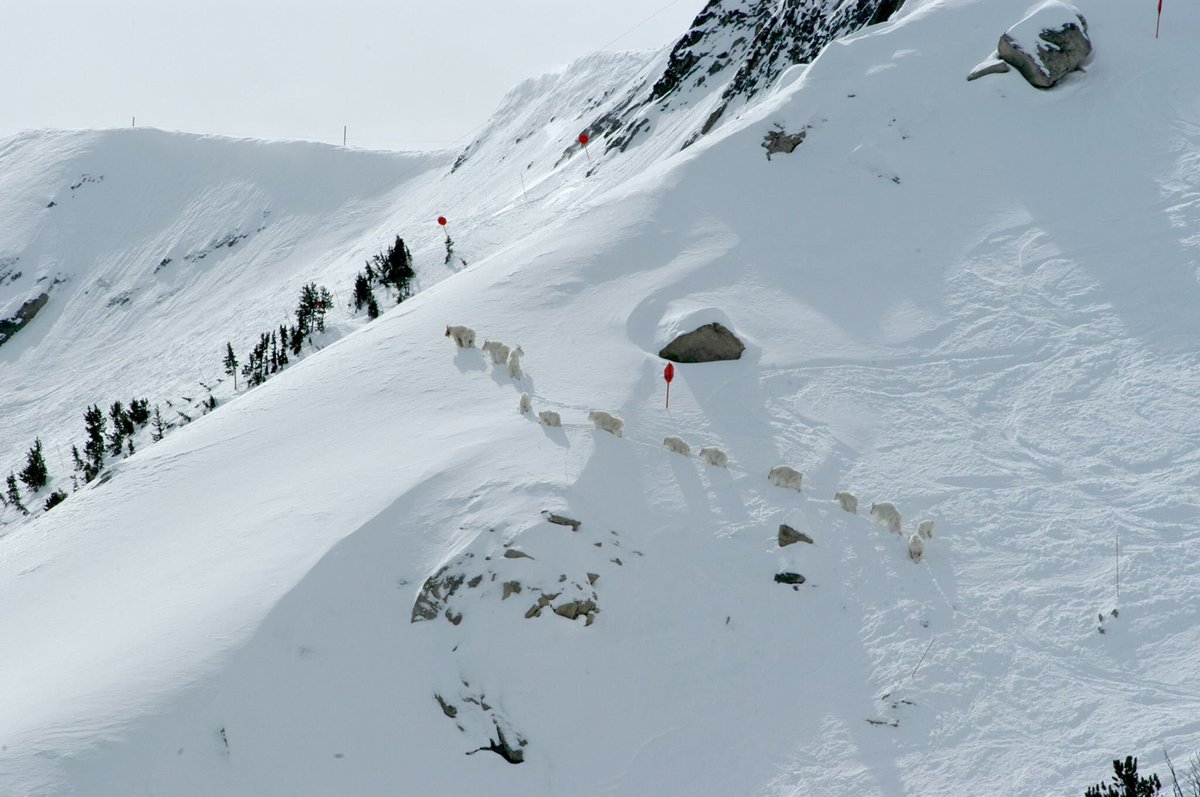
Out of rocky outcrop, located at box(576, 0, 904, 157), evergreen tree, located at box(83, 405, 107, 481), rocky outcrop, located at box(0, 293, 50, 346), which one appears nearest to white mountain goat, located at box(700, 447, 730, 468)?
rocky outcrop, located at box(576, 0, 904, 157)

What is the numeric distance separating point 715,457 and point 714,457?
0.5 inches

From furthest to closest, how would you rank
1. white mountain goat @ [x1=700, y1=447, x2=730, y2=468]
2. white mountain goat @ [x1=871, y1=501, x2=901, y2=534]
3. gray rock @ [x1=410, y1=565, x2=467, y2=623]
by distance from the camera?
white mountain goat @ [x1=700, y1=447, x2=730, y2=468] → white mountain goat @ [x1=871, y1=501, x2=901, y2=534] → gray rock @ [x1=410, y1=565, x2=467, y2=623]

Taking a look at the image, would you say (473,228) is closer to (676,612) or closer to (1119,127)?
(1119,127)

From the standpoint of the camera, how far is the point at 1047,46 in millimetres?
21438

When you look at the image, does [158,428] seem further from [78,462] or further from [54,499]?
[78,462]

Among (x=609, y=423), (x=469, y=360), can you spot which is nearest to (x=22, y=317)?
(x=469, y=360)

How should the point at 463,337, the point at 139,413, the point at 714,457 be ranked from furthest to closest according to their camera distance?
the point at 139,413
the point at 463,337
the point at 714,457

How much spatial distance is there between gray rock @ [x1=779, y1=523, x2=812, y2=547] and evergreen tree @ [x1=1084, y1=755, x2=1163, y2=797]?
12.6ft

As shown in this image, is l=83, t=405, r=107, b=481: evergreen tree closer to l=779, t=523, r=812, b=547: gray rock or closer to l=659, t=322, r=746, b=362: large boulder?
l=659, t=322, r=746, b=362: large boulder

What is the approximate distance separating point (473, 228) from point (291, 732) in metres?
25.3

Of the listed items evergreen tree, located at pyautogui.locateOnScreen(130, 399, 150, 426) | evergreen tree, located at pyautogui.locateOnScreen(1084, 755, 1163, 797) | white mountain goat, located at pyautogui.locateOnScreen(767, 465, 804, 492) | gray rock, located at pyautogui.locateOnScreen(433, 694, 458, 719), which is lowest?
evergreen tree, located at pyautogui.locateOnScreen(1084, 755, 1163, 797)

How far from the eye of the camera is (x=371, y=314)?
26266 millimetres

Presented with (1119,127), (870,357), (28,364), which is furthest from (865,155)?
(28,364)

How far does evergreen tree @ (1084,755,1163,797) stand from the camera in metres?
7.22
